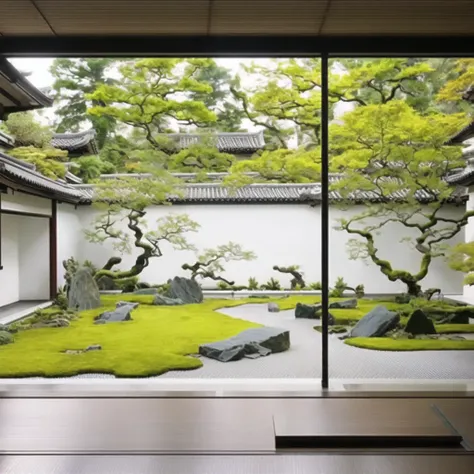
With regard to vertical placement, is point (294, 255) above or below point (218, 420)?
above

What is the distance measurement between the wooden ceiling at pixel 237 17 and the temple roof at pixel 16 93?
2.06 ft

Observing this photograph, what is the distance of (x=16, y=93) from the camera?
3.92 metres

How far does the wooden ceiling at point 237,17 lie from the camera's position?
2.46m

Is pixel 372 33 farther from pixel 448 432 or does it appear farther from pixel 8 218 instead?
pixel 8 218

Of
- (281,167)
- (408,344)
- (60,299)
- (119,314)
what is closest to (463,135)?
(281,167)

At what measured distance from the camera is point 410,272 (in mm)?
4559

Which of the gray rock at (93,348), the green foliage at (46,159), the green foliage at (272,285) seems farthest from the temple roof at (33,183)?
the green foliage at (272,285)

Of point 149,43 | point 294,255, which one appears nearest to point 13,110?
point 149,43

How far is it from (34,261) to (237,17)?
112 inches

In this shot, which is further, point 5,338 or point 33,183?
point 33,183

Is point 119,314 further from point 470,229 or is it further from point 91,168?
point 470,229

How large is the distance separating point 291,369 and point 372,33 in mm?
2475

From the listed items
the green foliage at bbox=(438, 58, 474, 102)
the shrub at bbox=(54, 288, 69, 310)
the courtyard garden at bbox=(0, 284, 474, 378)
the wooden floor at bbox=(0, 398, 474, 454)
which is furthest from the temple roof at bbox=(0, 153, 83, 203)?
the green foliage at bbox=(438, 58, 474, 102)

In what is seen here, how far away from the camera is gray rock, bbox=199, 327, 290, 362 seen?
163 inches
